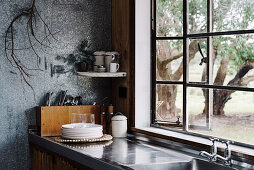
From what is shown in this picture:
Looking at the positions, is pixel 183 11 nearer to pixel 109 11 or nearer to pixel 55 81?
pixel 109 11

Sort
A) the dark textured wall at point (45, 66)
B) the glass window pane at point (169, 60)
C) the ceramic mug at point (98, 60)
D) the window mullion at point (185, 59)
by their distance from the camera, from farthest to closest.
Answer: the ceramic mug at point (98, 60) < the dark textured wall at point (45, 66) < the glass window pane at point (169, 60) < the window mullion at point (185, 59)

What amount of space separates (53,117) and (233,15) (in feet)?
5.35

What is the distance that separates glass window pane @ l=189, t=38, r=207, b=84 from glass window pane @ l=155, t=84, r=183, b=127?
167 millimetres

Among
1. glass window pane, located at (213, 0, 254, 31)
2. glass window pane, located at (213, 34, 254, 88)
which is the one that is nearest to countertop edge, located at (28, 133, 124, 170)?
glass window pane, located at (213, 34, 254, 88)

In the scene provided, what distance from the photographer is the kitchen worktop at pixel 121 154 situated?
8.16ft

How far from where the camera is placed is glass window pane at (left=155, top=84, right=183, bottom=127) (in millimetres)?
3178

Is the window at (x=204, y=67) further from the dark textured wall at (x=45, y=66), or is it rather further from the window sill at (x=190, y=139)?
the dark textured wall at (x=45, y=66)

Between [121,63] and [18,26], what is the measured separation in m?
0.91

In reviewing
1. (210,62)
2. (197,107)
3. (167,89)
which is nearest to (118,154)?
(197,107)

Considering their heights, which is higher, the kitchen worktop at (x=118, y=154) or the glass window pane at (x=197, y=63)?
the glass window pane at (x=197, y=63)

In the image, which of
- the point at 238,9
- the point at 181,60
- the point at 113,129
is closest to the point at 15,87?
the point at 113,129

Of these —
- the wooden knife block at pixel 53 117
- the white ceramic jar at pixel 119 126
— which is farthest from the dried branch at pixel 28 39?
the white ceramic jar at pixel 119 126

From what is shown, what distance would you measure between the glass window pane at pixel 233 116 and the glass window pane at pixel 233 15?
42 centimetres

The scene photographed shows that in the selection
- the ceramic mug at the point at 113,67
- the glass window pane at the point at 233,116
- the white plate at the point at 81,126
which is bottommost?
the white plate at the point at 81,126
